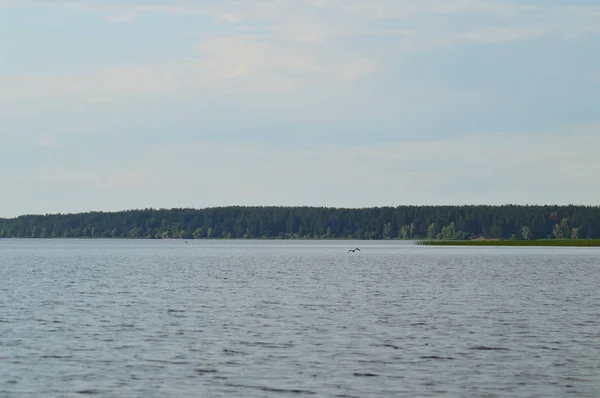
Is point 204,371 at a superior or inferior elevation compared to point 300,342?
inferior

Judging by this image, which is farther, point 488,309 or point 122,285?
point 122,285

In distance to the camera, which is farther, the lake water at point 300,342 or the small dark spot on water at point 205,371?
the small dark spot on water at point 205,371

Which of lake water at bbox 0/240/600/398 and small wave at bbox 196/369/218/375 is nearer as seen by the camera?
lake water at bbox 0/240/600/398

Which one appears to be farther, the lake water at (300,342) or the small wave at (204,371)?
the small wave at (204,371)

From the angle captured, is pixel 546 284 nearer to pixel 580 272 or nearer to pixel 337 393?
pixel 580 272

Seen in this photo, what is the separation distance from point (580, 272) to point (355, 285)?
103 feet

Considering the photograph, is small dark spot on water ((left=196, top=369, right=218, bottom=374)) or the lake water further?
small dark spot on water ((left=196, top=369, right=218, bottom=374))

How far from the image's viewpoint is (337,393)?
27422mm

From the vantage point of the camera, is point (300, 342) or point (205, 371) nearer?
point (205, 371)

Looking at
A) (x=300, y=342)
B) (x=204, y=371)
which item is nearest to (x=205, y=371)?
(x=204, y=371)

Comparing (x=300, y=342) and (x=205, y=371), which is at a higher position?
(x=300, y=342)

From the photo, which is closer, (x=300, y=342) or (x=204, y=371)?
(x=204, y=371)


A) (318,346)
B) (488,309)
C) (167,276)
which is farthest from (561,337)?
(167,276)

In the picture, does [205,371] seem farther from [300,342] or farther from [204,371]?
[300,342]
